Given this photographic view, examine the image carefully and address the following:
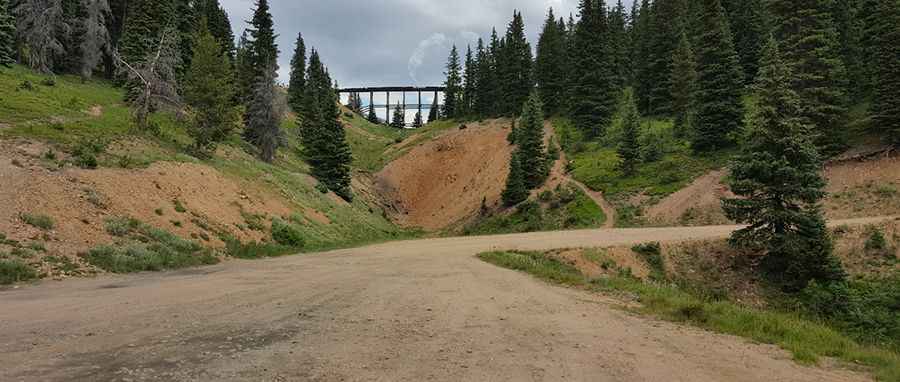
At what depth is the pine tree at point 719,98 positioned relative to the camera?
46031 mm

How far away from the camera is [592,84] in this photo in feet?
216

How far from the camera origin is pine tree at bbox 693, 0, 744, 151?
1812 inches

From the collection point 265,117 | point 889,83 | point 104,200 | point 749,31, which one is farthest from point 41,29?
point 749,31

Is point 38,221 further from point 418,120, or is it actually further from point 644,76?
point 418,120

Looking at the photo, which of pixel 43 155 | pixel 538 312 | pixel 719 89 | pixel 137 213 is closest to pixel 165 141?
pixel 43 155

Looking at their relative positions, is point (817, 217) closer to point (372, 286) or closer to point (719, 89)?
point (372, 286)

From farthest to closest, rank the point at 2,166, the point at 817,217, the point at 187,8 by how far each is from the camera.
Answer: the point at 187,8 < the point at 817,217 < the point at 2,166

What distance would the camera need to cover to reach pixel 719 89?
46125 millimetres

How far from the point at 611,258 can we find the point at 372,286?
1505cm

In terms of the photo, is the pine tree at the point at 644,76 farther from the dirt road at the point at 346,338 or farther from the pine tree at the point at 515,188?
the dirt road at the point at 346,338

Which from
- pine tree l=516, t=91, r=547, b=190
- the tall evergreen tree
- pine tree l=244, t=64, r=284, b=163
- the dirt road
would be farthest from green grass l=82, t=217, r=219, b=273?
the tall evergreen tree

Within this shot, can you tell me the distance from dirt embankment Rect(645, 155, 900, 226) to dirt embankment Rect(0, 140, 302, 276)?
31.2 metres

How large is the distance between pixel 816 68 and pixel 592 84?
27.2 meters

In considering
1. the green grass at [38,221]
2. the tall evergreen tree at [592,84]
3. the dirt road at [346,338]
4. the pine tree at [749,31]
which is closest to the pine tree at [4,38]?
the green grass at [38,221]
